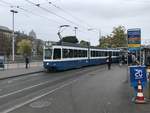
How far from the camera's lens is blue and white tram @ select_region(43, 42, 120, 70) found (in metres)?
29.9

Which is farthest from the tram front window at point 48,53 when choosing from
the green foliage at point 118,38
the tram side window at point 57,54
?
the green foliage at point 118,38

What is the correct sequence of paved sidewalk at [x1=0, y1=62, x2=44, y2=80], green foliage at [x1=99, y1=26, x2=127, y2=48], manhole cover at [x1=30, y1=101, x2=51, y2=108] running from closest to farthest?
1. manhole cover at [x1=30, y1=101, x2=51, y2=108]
2. paved sidewalk at [x1=0, y1=62, x2=44, y2=80]
3. green foliage at [x1=99, y1=26, x2=127, y2=48]

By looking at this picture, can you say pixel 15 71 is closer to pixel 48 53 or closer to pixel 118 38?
pixel 48 53

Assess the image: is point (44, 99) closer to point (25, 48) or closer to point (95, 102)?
point (95, 102)

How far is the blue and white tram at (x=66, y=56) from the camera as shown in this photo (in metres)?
29.9

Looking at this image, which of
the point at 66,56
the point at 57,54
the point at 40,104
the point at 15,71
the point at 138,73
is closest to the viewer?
the point at 40,104

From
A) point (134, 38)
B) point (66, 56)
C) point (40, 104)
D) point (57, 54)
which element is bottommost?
point (40, 104)

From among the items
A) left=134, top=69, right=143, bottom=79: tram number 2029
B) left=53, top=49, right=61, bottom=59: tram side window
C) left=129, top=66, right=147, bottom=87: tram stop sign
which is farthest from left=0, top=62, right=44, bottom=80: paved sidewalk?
left=134, top=69, right=143, bottom=79: tram number 2029

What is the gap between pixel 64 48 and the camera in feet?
102

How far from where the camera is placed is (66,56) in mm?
31750

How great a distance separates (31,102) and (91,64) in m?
31.7

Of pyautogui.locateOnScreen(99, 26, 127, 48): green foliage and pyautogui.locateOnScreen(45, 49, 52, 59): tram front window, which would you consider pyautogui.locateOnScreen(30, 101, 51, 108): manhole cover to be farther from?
pyautogui.locateOnScreen(99, 26, 127, 48): green foliage

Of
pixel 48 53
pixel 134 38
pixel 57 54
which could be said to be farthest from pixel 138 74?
pixel 48 53

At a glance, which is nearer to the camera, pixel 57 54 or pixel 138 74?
pixel 138 74
